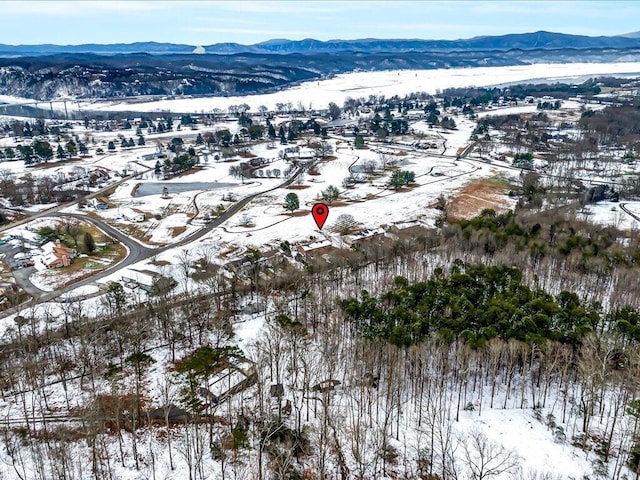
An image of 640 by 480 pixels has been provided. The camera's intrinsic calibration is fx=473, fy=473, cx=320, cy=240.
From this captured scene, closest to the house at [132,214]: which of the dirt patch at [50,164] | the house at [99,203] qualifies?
the house at [99,203]

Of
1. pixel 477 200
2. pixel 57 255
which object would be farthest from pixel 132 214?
pixel 477 200

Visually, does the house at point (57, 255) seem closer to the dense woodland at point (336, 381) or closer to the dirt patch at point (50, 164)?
the dense woodland at point (336, 381)

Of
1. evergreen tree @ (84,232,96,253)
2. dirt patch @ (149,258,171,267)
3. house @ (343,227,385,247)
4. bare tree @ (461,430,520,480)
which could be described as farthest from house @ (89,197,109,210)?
bare tree @ (461,430,520,480)

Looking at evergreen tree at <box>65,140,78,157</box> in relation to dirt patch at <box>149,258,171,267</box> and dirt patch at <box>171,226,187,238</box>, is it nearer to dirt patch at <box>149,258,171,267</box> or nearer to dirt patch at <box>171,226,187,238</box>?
dirt patch at <box>171,226,187,238</box>

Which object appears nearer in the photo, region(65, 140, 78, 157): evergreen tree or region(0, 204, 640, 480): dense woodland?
region(0, 204, 640, 480): dense woodland

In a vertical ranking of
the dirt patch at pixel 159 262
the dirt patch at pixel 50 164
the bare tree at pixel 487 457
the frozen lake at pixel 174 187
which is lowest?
the dirt patch at pixel 159 262

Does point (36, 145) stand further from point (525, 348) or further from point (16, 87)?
point (16, 87)

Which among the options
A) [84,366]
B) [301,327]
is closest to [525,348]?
[301,327]
